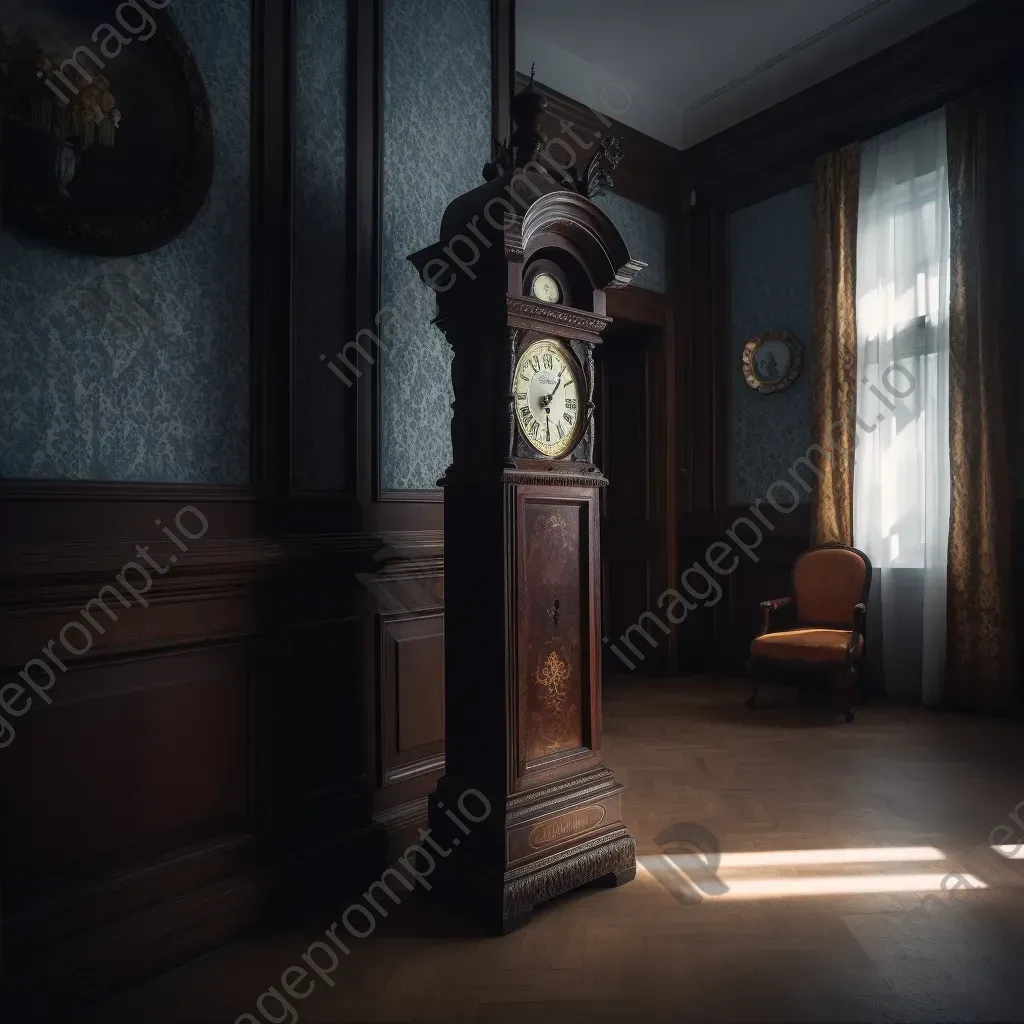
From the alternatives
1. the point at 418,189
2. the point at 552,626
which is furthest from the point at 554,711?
the point at 418,189

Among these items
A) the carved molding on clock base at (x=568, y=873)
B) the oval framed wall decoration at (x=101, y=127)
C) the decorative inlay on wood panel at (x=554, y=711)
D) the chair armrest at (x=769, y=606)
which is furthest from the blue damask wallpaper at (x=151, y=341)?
the chair armrest at (x=769, y=606)

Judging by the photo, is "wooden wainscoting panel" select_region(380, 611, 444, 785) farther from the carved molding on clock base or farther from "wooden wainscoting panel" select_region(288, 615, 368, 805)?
the carved molding on clock base

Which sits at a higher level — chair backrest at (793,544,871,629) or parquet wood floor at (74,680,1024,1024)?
chair backrest at (793,544,871,629)

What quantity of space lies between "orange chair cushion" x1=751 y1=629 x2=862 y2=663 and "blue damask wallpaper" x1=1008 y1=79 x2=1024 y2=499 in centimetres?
111

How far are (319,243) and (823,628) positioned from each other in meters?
3.20

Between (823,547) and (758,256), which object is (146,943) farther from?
(758,256)

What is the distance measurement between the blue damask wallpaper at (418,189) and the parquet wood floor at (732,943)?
1262mm

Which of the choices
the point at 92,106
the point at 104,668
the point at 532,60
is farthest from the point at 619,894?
the point at 532,60

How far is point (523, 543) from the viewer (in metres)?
1.97

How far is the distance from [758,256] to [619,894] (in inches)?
159

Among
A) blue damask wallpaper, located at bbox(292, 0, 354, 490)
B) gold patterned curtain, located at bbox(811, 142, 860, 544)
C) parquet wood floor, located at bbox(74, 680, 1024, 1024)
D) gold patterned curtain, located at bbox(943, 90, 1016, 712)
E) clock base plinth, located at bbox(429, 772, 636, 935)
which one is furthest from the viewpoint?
gold patterned curtain, located at bbox(811, 142, 860, 544)

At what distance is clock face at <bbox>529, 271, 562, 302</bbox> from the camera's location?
2.05 meters

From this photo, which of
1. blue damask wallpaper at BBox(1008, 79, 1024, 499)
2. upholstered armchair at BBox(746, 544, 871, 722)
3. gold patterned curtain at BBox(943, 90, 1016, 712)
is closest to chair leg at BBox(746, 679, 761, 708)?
upholstered armchair at BBox(746, 544, 871, 722)

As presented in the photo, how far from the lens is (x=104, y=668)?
1.70m
